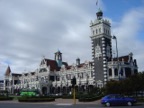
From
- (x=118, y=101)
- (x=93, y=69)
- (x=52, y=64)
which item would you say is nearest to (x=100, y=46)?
(x=93, y=69)

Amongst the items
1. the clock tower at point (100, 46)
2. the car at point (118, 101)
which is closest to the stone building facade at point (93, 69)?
the clock tower at point (100, 46)

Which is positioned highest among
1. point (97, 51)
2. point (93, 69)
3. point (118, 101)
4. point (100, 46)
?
Answer: point (100, 46)

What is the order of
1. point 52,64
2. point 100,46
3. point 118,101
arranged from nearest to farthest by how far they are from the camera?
1. point 118,101
2. point 100,46
3. point 52,64

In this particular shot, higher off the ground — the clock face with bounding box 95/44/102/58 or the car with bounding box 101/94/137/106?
the clock face with bounding box 95/44/102/58

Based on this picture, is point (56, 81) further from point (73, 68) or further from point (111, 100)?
point (111, 100)

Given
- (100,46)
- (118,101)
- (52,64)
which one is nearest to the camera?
(118,101)

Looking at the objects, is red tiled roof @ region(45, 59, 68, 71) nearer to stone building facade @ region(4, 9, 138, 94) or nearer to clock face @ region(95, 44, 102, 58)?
stone building facade @ region(4, 9, 138, 94)

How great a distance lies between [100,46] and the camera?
7556cm

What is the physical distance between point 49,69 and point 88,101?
184 feet

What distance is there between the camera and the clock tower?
73.1 meters

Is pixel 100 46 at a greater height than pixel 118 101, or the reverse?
pixel 100 46

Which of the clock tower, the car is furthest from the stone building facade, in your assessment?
→ the car

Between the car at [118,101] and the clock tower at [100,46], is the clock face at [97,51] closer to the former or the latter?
the clock tower at [100,46]

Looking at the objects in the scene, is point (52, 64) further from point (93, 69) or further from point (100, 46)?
point (100, 46)
